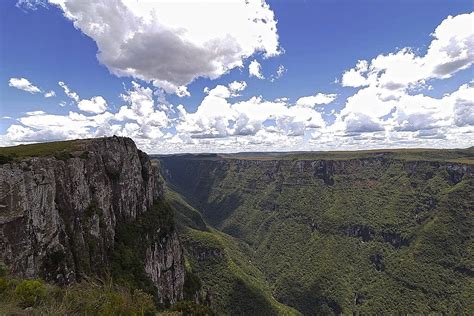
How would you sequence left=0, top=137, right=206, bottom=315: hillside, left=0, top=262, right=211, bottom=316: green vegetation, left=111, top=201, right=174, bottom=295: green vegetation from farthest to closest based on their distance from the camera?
left=111, top=201, right=174, bottom=295: green vegetation → left=0, top=137, right=206, bottom=315: hillside → left=0, top=262, right=211, bottom=316: green vegetation

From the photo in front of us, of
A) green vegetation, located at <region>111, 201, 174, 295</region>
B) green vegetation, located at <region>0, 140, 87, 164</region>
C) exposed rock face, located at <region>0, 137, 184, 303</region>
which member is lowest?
green vegetation, located at <region>111, 201, 174, 295</region>

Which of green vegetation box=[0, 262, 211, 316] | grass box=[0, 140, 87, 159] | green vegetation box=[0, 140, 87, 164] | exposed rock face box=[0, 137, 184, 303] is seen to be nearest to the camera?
green vegetation box=[0, 262, 211, 316]

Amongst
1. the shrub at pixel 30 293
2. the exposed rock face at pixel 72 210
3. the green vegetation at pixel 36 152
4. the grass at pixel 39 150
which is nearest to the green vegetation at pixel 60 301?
the shrub at pixel 30 293

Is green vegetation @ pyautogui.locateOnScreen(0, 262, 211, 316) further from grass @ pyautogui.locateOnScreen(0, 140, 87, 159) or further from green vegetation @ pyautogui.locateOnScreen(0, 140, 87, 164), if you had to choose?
grass @ pyautogui.locateOnScreen(0, 140, 87, 159)

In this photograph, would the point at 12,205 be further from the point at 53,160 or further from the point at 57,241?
the point at 53,160

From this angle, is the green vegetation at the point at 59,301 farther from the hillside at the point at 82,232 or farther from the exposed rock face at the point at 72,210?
the exposed rock face at the point at 72,210

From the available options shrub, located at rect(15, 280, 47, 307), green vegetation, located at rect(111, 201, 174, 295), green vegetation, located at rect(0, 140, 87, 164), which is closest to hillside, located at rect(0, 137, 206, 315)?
shrub, located at rect(15, 280, 47, 307)

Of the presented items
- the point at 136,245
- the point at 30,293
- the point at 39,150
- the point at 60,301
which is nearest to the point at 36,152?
the point at 39,150

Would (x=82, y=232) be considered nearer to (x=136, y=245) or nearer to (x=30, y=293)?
(x=136, y=245)

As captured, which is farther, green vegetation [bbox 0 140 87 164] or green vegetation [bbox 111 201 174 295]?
green vegetation [bbox 111 201 174 295]
